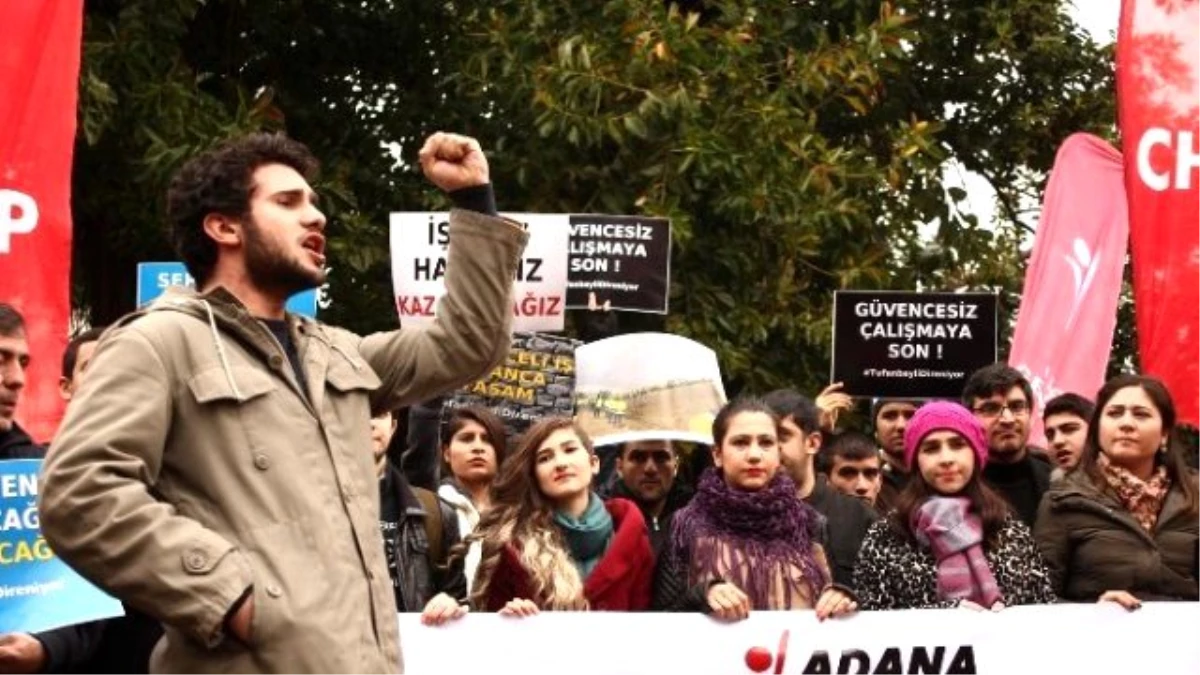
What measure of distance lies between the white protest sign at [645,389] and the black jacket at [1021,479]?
3.35ft

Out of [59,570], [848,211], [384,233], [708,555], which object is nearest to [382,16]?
[384,233]

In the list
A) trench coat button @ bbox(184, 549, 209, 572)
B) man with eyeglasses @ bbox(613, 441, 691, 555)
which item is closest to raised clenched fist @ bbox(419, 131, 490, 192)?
trench coat button @ bbox(184, 549, 209, 572)

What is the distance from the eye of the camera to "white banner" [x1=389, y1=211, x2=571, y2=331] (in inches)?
460

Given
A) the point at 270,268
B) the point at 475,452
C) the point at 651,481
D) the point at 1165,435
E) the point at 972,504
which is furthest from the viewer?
the point at 651,481

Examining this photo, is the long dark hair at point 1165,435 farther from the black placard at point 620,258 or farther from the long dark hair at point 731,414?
the black placard at point 620,258

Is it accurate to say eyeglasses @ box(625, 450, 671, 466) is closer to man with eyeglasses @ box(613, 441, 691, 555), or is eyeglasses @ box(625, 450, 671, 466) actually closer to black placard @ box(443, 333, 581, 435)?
man with eyeglasses @ box(613, 441, 691, 555)

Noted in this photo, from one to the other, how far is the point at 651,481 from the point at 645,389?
0.85m

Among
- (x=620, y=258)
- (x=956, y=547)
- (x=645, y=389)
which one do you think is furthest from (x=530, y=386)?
(x=956, y=547)

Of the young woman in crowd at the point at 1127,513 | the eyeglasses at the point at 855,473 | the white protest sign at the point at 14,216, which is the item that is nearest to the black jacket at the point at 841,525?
the young woman in crowd at the point at 1127,513

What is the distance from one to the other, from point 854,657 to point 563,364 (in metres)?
2.61

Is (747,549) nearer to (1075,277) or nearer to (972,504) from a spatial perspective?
(972,504)

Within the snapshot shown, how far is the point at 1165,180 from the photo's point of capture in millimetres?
10258

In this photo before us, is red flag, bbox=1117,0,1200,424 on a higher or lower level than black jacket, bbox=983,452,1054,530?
higher

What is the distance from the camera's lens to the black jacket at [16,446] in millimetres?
7141
